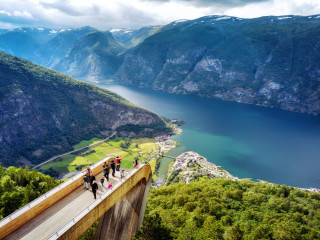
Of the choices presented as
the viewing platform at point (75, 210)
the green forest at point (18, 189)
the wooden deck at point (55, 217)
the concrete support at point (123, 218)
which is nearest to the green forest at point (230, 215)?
the concrete support at point (123, 218)

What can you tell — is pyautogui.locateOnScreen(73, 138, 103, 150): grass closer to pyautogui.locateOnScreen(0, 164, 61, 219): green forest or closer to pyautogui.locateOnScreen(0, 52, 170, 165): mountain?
pyautogui.locateOnScreen(0, 52, 170, 165): mountain

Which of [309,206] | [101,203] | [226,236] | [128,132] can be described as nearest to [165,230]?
[226,236]

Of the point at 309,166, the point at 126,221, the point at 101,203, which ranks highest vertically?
the point at 101,203

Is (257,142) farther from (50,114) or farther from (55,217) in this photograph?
(55,217)

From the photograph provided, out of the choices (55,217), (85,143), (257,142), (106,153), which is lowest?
(85,143)

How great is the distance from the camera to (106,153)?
110 metres

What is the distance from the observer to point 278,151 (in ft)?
371

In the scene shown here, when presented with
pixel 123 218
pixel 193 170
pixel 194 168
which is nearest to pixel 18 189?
pixel 123 218

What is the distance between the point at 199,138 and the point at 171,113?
54.3 meters

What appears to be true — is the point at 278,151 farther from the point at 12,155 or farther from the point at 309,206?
the point at 12,155

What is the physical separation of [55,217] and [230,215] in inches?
1086

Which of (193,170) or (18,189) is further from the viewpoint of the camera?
(193,170)

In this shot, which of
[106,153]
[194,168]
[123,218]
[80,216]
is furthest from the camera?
[106,153]

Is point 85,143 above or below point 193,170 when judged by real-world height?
below
